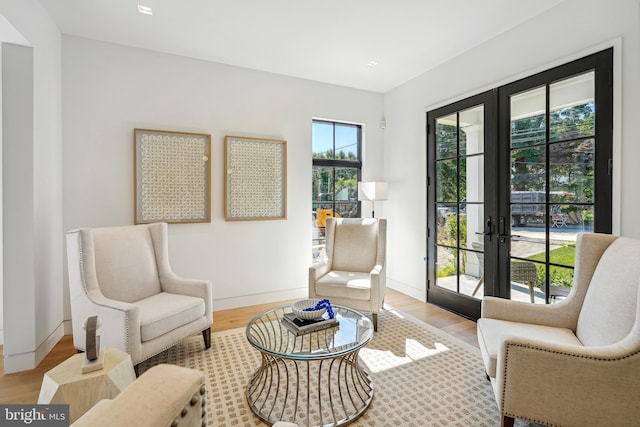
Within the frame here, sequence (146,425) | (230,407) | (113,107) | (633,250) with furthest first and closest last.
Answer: (113,107) < (230,407) < (633,250) < (146,425)

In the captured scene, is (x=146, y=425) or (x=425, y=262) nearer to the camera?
(x=146, y=425)

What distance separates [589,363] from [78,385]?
7.32ft

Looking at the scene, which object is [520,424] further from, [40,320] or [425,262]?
[40,320]

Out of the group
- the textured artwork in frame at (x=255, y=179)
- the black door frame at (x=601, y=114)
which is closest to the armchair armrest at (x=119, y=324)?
the textured artwork in frame at (x=255, y=179)

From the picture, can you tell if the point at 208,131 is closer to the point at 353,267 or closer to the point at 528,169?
the point at 353,267

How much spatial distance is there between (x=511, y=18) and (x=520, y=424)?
2976 mm

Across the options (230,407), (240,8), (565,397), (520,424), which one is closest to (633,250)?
(565,397)

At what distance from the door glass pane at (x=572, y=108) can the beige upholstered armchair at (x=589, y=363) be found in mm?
990

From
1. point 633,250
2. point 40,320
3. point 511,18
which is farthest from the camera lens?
point 511,18

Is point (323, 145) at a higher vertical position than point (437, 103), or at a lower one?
lower

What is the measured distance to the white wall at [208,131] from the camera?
304 cm

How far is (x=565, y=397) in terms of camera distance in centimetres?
144

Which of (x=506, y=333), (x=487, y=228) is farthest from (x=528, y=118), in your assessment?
(x=506, y=333)

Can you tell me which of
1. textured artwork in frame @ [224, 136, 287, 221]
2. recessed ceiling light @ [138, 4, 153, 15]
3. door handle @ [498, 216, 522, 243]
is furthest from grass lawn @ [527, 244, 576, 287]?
recessed ceiling light @ [138, 4, 153, 15]
